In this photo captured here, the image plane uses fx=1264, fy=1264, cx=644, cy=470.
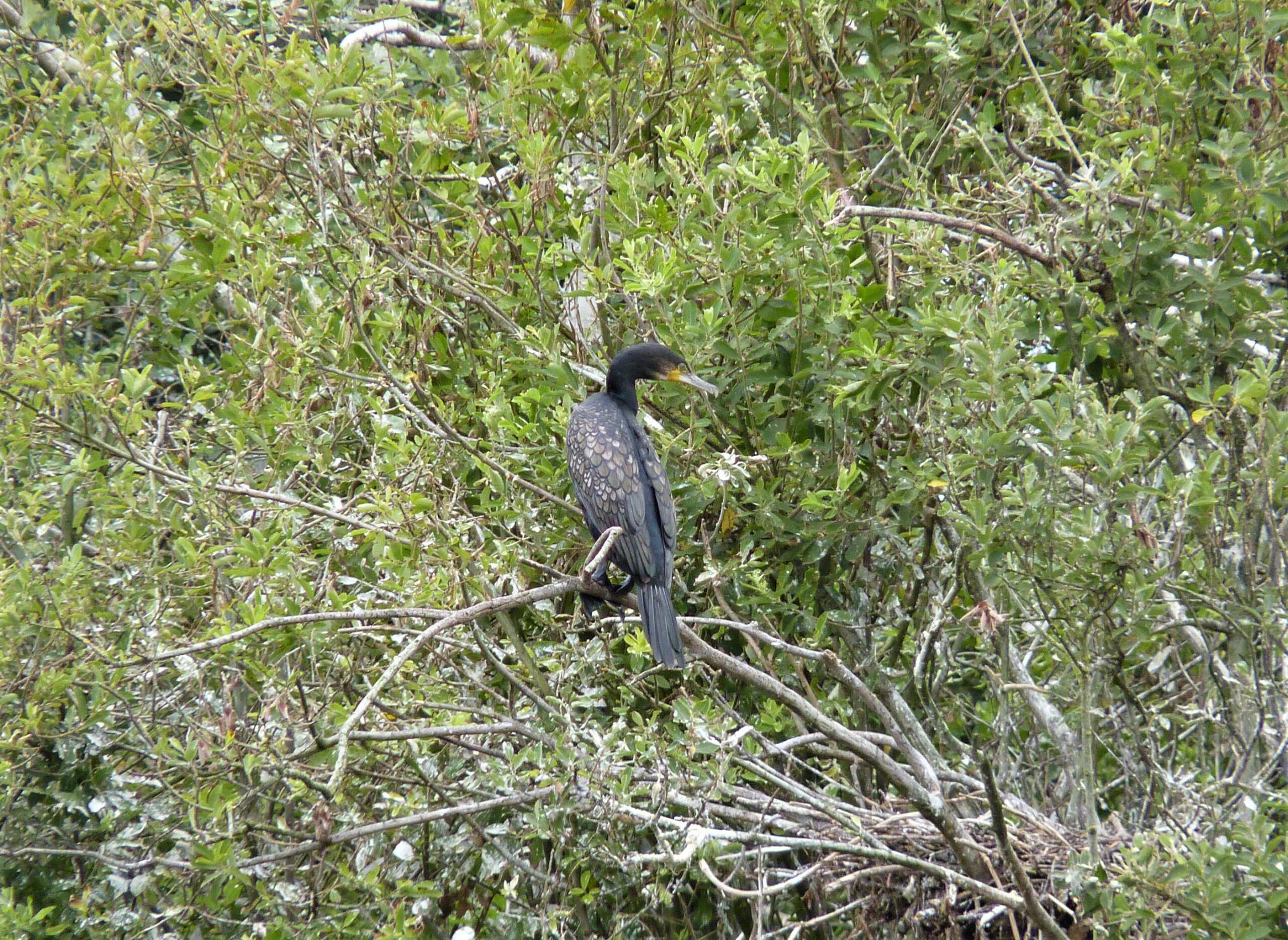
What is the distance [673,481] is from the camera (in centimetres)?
434

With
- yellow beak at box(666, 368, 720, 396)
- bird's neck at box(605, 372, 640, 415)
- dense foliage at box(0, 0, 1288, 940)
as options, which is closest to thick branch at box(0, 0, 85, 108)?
dense foliage at box(0, 0, 1288, 940)

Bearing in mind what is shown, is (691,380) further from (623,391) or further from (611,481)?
(623,391)

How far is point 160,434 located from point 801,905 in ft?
8.61

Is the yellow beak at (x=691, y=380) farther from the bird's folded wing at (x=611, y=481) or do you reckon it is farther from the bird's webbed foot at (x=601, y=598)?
the bird's webbed foot at (x=601, y=598)

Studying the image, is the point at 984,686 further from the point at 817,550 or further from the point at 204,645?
the point at 204,645

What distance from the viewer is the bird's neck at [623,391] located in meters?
4.33

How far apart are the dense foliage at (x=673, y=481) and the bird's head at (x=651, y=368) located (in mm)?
96

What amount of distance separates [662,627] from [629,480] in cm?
59

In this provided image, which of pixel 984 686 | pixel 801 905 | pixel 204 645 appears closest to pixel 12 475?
pixel 204 645

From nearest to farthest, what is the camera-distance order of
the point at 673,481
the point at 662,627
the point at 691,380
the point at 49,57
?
1. the point at 662,627
2. the point at 691,380
3. the point at 673,481
4. the point at 49,57

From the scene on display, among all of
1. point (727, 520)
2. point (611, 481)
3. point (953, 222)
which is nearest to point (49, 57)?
point (611, 481)

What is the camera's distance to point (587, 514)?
4109mm

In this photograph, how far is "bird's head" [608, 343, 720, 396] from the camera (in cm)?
392

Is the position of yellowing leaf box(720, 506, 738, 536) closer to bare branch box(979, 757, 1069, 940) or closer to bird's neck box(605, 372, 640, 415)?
bird's neck box(605, 372, 640, 415)
